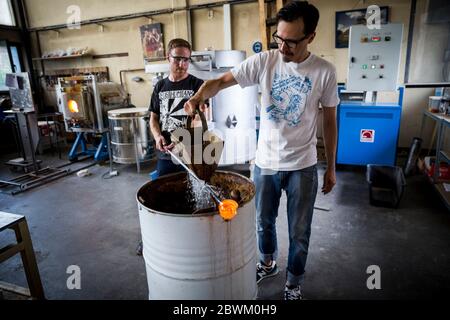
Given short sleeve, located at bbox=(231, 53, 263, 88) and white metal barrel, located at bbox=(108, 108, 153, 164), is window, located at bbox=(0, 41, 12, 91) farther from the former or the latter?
short sleeve, located at bbox=(231, 53, 263, 88)

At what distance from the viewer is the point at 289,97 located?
56.1 inches

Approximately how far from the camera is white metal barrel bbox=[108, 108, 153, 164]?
164 inches

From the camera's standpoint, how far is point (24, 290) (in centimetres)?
179

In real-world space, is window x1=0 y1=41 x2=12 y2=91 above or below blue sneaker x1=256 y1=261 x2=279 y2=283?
above

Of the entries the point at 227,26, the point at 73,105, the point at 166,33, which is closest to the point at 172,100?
the point at 73,105

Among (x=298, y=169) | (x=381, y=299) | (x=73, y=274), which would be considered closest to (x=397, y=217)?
(x=381, y=299)

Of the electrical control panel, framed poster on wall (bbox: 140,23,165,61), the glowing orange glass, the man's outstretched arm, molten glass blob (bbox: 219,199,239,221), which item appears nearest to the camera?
molten glass blob (bbox: 219,199,239,221)

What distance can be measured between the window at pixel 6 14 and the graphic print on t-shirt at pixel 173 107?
6.40m

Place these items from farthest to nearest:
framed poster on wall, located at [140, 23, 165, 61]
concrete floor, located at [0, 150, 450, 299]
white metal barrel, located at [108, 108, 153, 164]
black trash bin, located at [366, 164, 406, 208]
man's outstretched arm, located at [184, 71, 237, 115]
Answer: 1. framed poster on wall, located at [140, 23, 165, 61]
2. white metal barrel, located at [108, 108, 153, 164]
3. black trash bin, located at [366, 164, 406, 208]
4. concrete floor, located at [0, 150, 450, 299]
5. man's outstretched arm, located at [184, 71, 237, 115]

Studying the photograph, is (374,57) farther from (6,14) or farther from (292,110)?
(6,14)

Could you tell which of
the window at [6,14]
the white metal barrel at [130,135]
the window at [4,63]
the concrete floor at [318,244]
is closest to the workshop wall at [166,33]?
the window at [6,14]

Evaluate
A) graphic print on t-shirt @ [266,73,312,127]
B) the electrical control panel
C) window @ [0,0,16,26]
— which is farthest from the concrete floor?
window @ [0,0,16,26]

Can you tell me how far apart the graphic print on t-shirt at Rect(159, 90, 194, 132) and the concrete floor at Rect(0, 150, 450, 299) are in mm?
1049

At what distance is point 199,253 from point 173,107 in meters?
1.18
